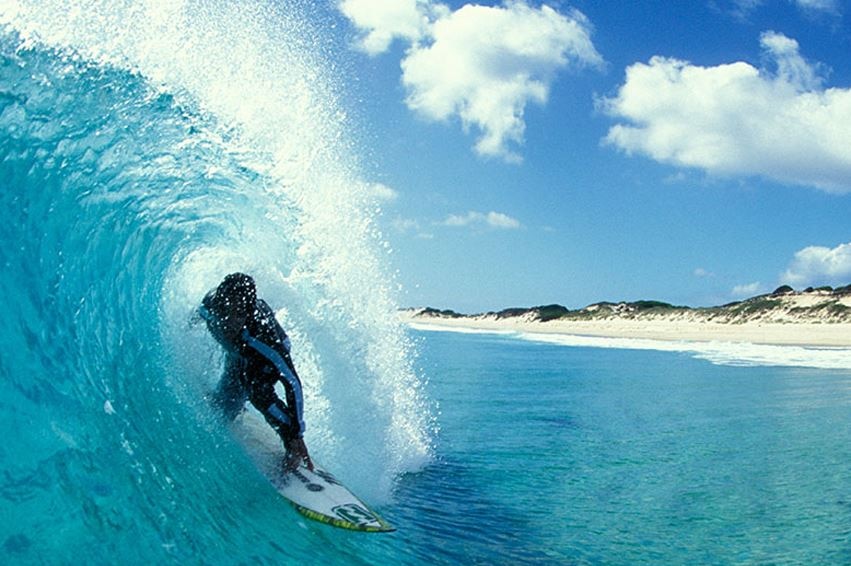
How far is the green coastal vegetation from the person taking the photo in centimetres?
5884

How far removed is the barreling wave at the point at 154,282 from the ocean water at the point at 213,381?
0.06 ft

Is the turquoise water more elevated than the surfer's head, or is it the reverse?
the surfer's head

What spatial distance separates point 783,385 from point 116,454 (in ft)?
62.0

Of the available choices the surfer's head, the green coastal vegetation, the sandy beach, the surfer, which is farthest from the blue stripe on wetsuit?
the green coastal vegetation

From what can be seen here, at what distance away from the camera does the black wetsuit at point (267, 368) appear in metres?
6.05

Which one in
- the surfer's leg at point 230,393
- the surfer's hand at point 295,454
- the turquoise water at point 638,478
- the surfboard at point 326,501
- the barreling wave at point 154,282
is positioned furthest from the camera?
the surfer's leg at point 230,393

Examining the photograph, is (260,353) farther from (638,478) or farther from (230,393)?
(638,478)

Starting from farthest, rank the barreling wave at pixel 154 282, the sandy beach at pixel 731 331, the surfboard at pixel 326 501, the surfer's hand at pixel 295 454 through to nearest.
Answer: the sandy beach at pixel 731 331
the surfer's hand at pixel 295 454
the surfboard at pixel 326 501
the barreling wave at pixel 154 282

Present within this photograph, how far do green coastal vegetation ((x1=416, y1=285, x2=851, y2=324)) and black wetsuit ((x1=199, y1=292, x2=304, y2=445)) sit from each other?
58.2 m

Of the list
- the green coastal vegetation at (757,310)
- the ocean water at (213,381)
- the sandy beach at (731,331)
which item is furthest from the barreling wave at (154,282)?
the green coastal vegetation at (757,310)

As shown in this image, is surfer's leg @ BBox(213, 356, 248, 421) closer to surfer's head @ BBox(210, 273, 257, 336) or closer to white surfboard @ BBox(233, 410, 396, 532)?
white surfboard @ BBox(233, 410, 396, 532)

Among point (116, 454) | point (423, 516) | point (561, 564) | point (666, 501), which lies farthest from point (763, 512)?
point (116, 454)

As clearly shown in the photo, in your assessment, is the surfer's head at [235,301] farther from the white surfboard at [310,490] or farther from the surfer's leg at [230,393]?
the white surfboard at [310,490]

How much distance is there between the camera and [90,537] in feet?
12.3
